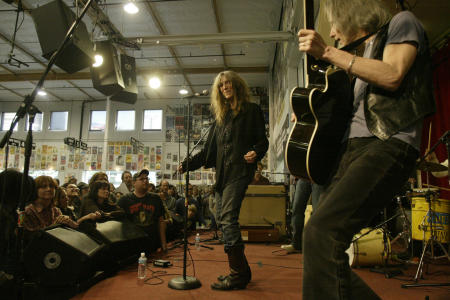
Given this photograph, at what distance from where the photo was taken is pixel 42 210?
306 cm

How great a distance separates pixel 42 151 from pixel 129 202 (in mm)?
13623

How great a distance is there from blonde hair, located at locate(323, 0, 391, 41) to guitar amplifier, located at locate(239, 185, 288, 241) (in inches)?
185

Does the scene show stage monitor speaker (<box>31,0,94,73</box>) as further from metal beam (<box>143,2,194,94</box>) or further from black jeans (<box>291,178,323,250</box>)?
black jeans (<box>291,178,323,250</box>)

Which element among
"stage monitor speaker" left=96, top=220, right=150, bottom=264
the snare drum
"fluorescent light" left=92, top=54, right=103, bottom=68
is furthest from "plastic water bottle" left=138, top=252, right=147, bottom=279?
"fluorescent light" left=92, top=54, right=103, bottom=68

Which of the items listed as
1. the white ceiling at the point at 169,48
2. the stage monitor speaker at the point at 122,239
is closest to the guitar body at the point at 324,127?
the stage monitor speaker at the point at 122,239

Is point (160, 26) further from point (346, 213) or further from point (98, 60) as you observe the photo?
point (346, 213)

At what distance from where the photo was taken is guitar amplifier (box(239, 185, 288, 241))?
572 cm

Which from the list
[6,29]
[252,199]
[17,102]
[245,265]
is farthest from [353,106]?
[17,102]

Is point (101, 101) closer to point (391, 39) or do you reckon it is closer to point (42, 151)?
point (42, 151)

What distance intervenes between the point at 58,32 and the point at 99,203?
2.48m

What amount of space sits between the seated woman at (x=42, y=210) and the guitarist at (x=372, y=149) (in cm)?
258

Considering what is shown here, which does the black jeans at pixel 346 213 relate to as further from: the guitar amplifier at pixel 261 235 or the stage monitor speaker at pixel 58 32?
the guitar amplifier at pixel 261 235

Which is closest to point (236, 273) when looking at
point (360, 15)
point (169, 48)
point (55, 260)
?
point (55, 260)

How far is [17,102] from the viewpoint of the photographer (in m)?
15.9
